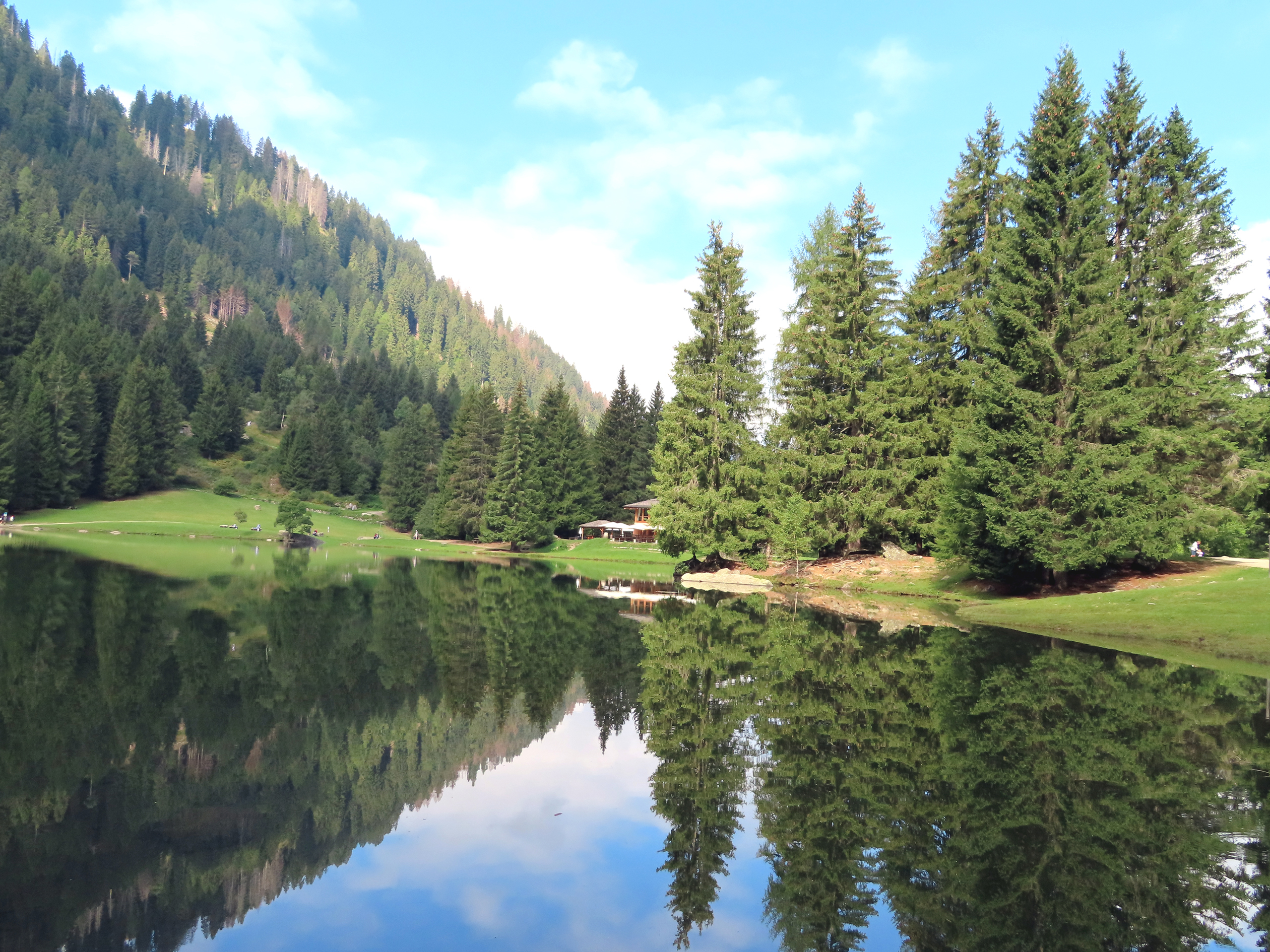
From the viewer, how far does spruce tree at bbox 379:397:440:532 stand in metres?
103

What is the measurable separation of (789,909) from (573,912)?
200cm

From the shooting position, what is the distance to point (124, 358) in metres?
119

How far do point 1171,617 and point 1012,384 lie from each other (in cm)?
1065

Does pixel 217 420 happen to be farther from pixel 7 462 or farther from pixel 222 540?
pixel 222 540

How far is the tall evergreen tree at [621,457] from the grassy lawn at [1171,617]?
70.0m

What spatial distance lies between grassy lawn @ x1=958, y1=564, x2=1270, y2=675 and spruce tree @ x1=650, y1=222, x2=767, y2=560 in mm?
17466

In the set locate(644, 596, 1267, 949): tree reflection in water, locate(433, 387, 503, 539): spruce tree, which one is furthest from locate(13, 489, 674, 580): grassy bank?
locate(644, 596, 1267, 949): tree reflection in water

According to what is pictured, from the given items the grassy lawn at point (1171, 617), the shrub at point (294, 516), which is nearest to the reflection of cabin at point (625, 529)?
the shrub at point (294, 516)

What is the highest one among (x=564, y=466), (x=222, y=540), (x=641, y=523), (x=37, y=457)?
(x=564, y=466)

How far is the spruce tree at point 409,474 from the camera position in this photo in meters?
103

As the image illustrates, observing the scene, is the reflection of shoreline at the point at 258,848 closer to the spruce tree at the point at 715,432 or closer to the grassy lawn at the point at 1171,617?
the grassy lawn at the point at 1171,617

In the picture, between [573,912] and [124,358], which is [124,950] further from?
[124,358]

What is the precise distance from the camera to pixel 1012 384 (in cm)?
3188

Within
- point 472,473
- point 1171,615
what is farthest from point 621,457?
point 1171,615
